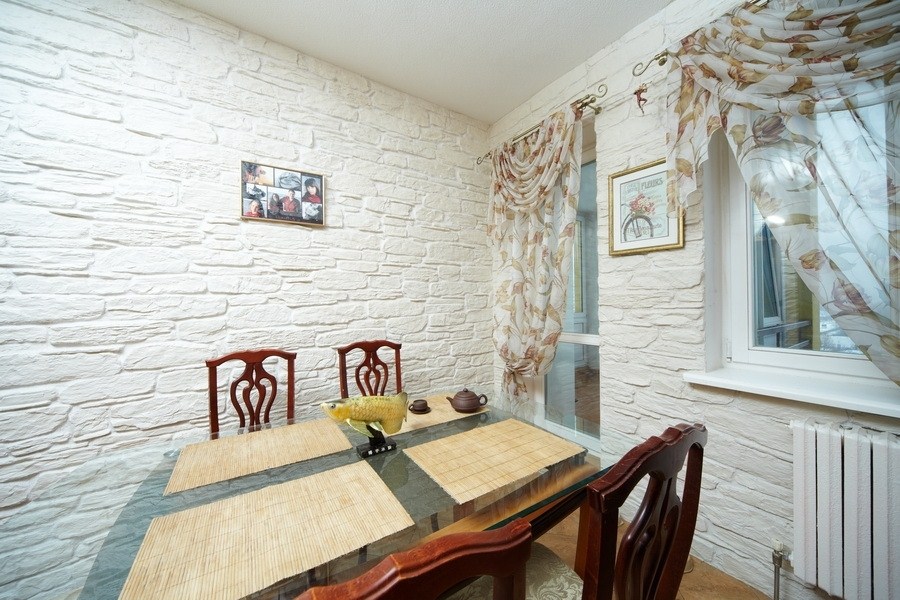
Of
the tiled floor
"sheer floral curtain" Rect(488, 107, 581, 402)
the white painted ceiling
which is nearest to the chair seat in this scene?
the tiled floor

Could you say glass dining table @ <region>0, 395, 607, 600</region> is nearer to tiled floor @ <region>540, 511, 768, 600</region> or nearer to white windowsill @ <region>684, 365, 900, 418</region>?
white windowsill @ <region>684, 365, 900, 418</region>

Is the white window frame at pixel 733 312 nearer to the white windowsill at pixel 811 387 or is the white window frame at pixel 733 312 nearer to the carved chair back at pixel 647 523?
the white windowsill at pixel 811 387

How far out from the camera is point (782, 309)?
1351 millimetres

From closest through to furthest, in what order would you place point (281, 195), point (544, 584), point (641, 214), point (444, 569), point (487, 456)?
point (444, 569) < point (544, 584) < point (487, 456) < point (641, 214) < point (281, 195)

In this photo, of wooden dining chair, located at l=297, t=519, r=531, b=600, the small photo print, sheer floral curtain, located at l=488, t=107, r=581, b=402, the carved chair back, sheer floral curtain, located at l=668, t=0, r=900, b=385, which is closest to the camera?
wooden dining chair, located at l=297, t=519, r=531, b=600

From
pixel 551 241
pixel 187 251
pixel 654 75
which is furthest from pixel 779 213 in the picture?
pixel 187 251

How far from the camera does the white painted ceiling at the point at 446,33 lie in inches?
60.3

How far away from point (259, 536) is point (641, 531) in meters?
0.79

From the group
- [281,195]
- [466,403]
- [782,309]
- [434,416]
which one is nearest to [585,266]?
[782,309]

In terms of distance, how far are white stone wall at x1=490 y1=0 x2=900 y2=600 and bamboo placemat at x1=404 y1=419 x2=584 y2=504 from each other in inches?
10.2

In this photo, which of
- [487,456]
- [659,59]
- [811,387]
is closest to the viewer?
[487,456]

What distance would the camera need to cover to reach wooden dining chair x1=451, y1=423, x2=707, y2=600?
1.78ft

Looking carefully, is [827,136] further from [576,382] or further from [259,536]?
[259,536]

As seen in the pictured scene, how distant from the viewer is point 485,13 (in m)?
1.56
